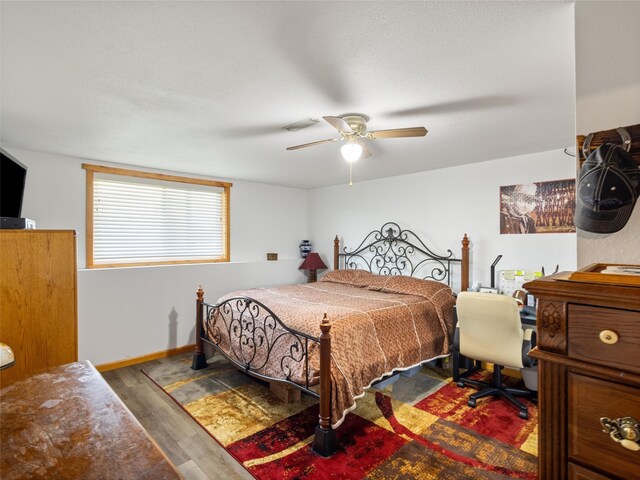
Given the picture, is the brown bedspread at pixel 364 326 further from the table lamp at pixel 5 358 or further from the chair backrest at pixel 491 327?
the table lamp at pixel 5 358

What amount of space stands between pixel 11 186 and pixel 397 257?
407cm

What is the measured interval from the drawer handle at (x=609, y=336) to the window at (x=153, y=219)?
4375 mm

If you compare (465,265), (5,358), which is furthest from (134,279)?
(465,265)

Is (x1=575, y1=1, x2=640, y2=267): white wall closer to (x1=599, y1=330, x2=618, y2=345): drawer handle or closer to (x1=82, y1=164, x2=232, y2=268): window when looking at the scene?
(x1=599, y1=330, x2=618, y2=345): drawer handle

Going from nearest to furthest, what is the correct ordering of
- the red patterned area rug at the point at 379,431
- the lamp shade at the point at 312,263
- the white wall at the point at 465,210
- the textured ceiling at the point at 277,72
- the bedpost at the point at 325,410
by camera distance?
the textured ceiling at the point at 277,72 → the red patterned area rug at the point at 379,431 → the bedpost at the point at 325,410 → the white wall at the point at 465,210 → the lamp shade at the point at 312,263

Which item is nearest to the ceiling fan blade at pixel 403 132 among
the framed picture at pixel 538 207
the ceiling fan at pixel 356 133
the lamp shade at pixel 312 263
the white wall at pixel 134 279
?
the ceiling fan at pixel 356 133

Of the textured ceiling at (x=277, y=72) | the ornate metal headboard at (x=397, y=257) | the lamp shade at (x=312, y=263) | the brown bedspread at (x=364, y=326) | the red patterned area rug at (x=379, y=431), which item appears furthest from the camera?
the lamp shade at (x=312, y=263)

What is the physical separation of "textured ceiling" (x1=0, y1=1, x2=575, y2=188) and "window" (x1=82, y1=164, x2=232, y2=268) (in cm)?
86

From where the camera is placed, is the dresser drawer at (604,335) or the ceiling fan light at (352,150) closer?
the dresser drawer at (604,335)

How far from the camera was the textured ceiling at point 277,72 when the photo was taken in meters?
1.37

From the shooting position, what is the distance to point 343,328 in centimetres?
269

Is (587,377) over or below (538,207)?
below

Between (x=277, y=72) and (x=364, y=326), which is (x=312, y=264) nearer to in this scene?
(x=364, y=326)

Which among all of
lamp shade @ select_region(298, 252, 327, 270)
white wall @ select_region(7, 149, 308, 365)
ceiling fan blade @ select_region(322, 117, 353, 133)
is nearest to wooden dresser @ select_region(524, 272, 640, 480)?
ceiling fan blade @ select_region(322, 117, 353, 133)
